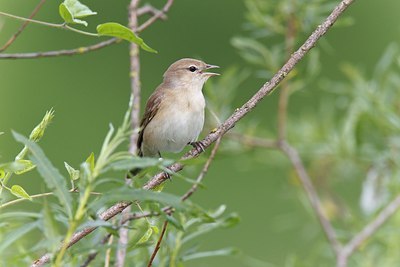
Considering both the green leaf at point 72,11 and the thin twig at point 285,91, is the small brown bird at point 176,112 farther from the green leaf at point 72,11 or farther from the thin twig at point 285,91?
the green leaf at point 72,11

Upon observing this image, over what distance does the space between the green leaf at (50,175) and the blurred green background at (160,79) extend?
17.0ft

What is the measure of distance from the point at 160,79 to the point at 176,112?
15.2 feet

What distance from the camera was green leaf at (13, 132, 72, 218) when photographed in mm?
1058

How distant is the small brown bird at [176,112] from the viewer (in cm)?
326

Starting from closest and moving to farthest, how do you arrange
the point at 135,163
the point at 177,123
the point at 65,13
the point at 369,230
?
the point at 135,163 → the point at 65,13 → the point at 369,230 → the point at 177,123

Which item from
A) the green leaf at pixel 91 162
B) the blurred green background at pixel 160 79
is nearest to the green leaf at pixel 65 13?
the green leaf at pixel 91 162

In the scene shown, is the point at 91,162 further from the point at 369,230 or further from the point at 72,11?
the point at 369,230

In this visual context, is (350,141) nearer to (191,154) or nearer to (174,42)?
(191,154)

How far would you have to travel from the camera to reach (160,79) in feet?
26.2

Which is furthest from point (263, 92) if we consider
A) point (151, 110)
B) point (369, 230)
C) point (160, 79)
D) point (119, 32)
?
point (160, 79)

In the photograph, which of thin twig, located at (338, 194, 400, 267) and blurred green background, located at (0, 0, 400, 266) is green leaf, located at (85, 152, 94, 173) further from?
blurred green background, located at (0, 0, 400, 266)

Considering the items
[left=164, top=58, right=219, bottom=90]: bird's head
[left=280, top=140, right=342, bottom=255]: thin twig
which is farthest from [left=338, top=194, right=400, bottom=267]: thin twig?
[left=164, top=58, right=219, bottom=90]: bird's head

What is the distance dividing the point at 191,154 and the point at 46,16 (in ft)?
21.7

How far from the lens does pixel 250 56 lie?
2.95m
